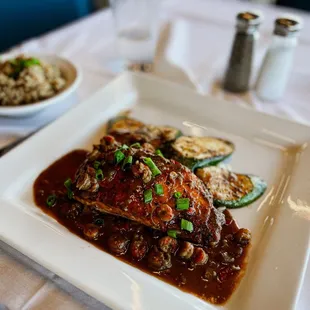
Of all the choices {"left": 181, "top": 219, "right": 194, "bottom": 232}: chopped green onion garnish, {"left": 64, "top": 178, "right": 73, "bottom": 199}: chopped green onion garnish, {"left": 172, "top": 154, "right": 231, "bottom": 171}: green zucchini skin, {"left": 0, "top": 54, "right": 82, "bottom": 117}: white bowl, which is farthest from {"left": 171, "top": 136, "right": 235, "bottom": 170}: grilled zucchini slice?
{"left": 0, "top": 54, "right": 82, "bottom": 117}: white bowl

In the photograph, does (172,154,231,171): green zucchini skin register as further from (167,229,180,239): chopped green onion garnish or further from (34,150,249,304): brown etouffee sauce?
(167,229,180,239): chopped green onion garnish

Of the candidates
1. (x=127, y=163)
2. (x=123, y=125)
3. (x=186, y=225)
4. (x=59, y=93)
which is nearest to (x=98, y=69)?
(x=59, y=93)

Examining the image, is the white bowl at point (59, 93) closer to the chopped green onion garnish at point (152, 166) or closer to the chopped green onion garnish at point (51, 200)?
the chopped green onion garnish at point (51, 200)

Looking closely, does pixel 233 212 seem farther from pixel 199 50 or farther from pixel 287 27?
pixel 199 50

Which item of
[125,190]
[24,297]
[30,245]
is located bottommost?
[24,297]

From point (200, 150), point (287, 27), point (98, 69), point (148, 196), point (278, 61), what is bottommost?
point (98, 69)

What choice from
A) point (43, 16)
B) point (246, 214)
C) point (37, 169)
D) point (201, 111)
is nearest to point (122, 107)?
point (201, 111)

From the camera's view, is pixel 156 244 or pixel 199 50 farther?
pixel 199 50

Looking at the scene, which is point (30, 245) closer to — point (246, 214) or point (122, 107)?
point (246, 214)
